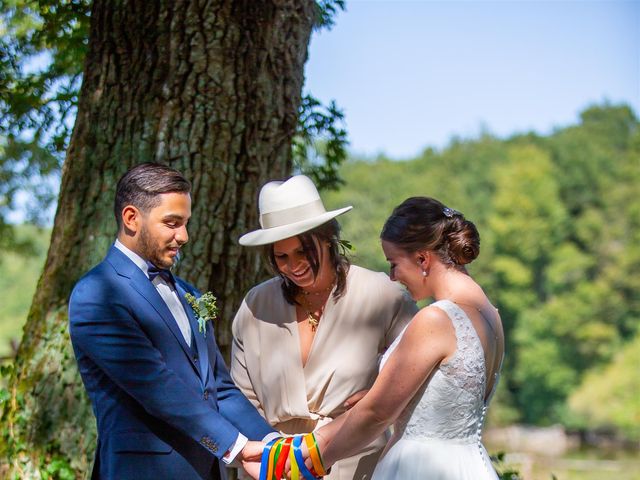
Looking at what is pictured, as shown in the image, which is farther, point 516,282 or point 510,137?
point 510,137

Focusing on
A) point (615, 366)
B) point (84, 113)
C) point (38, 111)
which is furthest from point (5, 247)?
point (615, 366)

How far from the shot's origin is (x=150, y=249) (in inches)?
138

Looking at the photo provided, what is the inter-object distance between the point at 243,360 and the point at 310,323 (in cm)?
37

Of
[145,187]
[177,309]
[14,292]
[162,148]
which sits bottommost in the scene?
[177,309]

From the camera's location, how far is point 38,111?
6.80m

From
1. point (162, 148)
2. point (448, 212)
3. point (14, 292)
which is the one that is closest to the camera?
point (448, 212)

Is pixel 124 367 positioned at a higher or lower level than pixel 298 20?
lower

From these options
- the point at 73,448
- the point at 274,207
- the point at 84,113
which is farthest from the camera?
the point at 84,113

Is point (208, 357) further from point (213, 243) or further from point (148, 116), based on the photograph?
point (148, 116)

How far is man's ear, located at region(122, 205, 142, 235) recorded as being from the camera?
3.44 m

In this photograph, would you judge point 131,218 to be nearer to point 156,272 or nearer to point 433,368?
point 156,272

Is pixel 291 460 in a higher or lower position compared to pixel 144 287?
lower

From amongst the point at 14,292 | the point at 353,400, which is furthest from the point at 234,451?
the point at 14,292

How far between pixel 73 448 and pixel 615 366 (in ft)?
170
